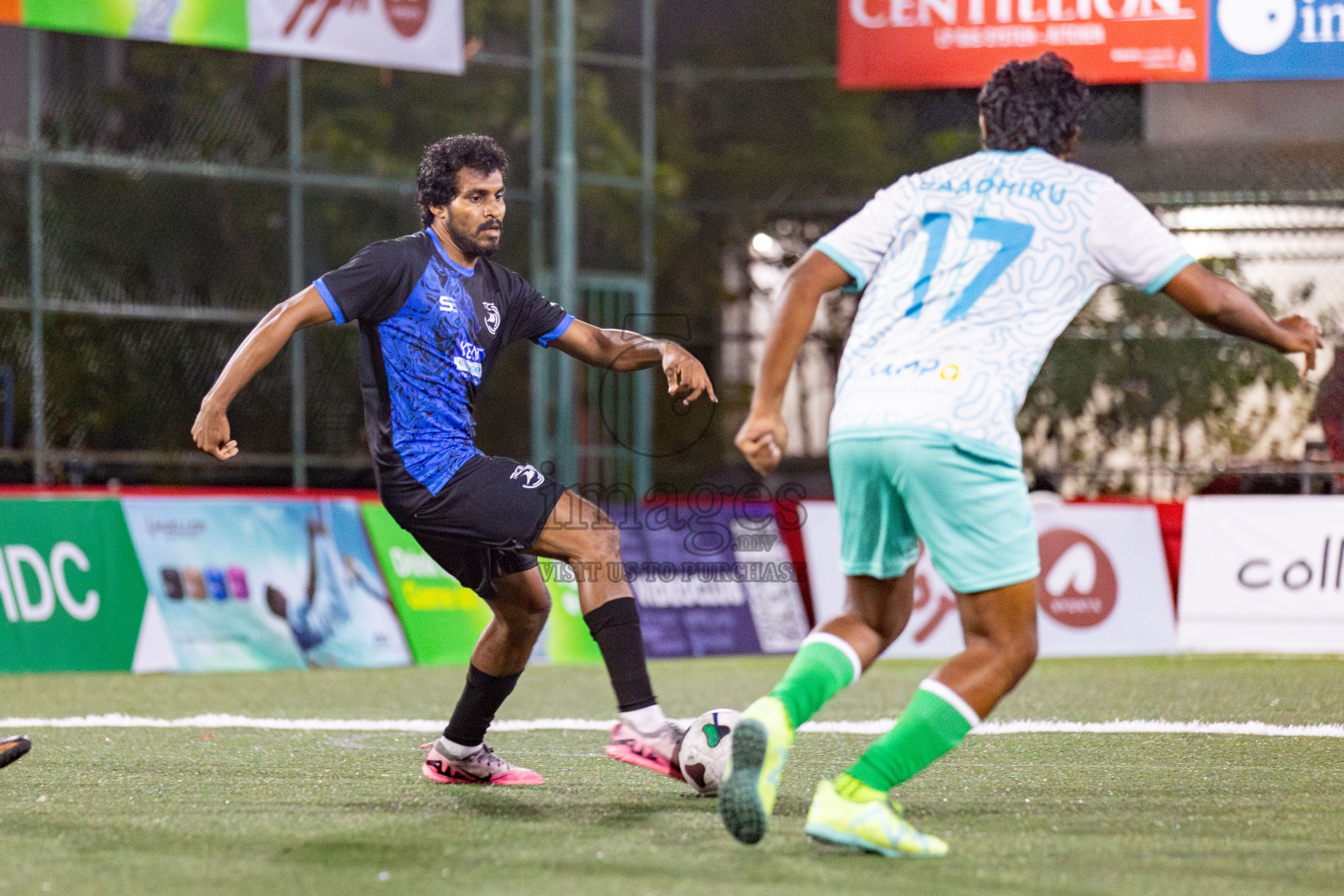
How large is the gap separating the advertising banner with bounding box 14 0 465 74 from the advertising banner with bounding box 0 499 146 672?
551cm

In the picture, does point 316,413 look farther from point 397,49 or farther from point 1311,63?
point 1311,63

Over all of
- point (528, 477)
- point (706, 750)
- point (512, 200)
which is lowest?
point (706, 750)

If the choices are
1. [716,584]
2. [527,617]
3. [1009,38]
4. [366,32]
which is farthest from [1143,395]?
[527,617]

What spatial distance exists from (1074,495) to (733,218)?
15.8 feet

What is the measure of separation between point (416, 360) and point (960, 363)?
1926 mm

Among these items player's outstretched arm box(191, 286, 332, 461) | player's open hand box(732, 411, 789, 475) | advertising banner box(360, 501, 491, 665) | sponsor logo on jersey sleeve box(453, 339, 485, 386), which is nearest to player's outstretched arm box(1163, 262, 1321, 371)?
player's open hand box(732, 411, 789, 475)

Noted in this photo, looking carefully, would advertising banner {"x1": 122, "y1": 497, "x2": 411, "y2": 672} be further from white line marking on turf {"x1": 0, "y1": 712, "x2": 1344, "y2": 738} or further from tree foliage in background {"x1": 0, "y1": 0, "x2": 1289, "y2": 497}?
tree foliage in background {"x1": 0, "y1": 0, "x2": 1289, "y2": 497}

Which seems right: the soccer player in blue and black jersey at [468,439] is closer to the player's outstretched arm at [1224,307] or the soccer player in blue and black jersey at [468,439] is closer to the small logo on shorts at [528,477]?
the small logo on shorts at [528,477]

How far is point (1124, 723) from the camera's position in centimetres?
737

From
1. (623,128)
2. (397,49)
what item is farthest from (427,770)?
(623,128)

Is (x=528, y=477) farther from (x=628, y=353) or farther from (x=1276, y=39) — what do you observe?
(x=1276, y=39)

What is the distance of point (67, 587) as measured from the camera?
10.7 meters

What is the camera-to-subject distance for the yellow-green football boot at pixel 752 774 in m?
3.97

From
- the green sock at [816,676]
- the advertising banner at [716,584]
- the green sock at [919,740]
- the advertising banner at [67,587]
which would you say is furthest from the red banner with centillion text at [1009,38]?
the green sock at [919,740]
